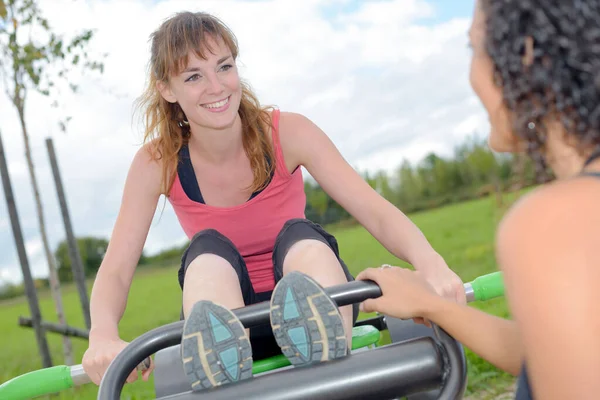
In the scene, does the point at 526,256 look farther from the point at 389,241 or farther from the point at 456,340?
the point at 389,241

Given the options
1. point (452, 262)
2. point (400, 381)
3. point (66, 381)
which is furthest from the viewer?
point (452, 262)

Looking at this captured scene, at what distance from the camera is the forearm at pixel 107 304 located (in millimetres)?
1924

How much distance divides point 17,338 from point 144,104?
7.14m

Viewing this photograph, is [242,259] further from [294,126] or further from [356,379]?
[356,379]

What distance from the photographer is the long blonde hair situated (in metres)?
2.14

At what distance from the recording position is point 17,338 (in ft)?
28.0

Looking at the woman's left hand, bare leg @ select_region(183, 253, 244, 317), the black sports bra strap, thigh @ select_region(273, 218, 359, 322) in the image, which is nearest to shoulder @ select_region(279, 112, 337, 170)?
thigh @ select_region(273, 218, 359, 322)

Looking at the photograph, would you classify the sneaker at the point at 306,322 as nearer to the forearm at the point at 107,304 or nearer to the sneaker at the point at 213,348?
the sneaker at the point at 213,348

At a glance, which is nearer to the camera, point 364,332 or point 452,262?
point 364,332

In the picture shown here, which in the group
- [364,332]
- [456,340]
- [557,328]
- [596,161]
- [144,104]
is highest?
[144,104]

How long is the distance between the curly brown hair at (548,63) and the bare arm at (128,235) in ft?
4.88

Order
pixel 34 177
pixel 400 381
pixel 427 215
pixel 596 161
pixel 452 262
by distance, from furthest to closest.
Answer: pixel 427 215, pixel 452 262, pixel 34 177, pixel 400 381, pixel 596 161

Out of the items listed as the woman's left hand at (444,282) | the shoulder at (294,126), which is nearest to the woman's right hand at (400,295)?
the woman's left hand at (444,282)

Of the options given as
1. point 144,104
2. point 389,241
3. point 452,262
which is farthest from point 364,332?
point 452,262
